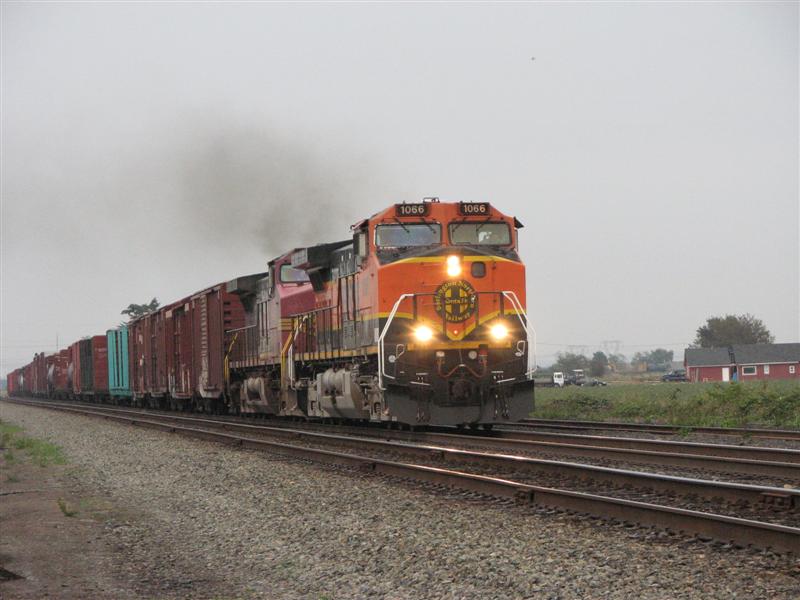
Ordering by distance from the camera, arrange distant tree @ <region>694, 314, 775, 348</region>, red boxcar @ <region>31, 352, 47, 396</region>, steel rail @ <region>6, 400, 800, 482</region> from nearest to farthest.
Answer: steel rail @ <region>6, 400, 800, 482</region> → red boxcar @ <region>31, 352, 47, 396</region> → distant tree @ <region>694, 314, 775, 348</region>

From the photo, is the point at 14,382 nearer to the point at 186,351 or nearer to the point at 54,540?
the point at 186,351

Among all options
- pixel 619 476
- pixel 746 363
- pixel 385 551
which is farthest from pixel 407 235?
pixel 746 363

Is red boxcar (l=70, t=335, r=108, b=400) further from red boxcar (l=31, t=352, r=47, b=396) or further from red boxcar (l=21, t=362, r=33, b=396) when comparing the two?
red boxcar (l=21, t=362, r=33, b=396)

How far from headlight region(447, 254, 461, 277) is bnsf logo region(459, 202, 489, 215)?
903 millimetres

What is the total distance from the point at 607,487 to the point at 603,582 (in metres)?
3.76

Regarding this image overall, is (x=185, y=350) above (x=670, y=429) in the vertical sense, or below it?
above

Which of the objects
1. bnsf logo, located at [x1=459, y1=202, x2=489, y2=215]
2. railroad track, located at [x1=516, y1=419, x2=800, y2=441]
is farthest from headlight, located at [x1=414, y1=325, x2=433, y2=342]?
railroad track, located at [x1=516, y1=419, x2=800, y2=441]

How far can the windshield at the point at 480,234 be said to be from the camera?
634 inches

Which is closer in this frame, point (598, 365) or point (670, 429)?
point (670, 429)

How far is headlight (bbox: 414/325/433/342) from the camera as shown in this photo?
1550 cm

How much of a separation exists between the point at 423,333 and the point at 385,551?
8555 millimetres

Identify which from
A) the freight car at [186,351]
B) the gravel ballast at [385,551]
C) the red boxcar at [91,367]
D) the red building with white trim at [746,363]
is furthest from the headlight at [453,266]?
the red building with white trim at [746,363]

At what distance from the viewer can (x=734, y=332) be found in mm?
130875

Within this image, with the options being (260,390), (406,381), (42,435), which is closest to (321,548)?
(406,381)
